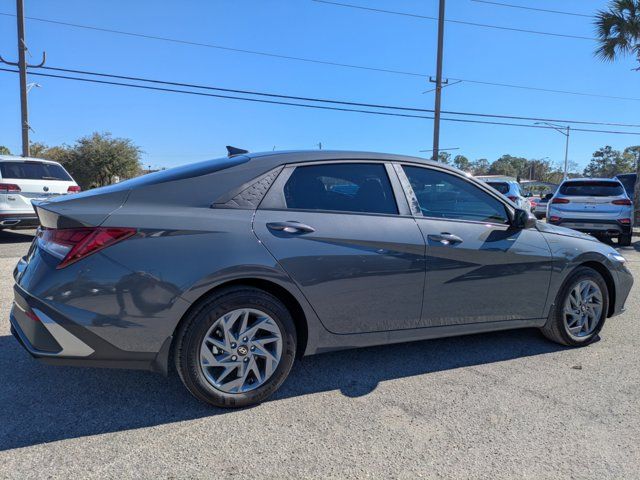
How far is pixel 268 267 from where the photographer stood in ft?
9.54

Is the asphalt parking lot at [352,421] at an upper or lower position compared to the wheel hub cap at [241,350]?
lower

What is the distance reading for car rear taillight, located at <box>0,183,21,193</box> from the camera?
928 cm

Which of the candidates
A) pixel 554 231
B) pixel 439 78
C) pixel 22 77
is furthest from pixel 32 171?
pixel 439 78

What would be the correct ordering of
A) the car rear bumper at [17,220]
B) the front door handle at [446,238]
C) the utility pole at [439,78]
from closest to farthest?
the front door handle at [446,238] → the car rear bumper at [17,220] → the utility pole at [439,78]

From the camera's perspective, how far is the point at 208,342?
2.86 meters

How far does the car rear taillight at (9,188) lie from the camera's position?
30.5 feet

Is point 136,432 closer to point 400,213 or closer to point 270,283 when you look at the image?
point 270,283

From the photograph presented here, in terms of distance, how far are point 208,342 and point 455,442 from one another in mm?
1503

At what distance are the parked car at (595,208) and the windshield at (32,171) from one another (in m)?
11.2

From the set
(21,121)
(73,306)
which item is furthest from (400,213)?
(21,121)

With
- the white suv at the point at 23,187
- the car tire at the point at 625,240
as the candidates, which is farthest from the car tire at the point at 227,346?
the car tire at the point at 625,240

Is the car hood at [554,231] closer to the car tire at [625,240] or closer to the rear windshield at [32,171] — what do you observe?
the car tire at [625,240]

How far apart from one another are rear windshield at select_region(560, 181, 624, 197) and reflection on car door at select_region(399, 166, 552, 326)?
8.87 meters

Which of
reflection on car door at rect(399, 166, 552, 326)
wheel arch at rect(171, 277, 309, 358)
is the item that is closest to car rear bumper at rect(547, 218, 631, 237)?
reflection on car door at rect(399, 166, 552, 326)
